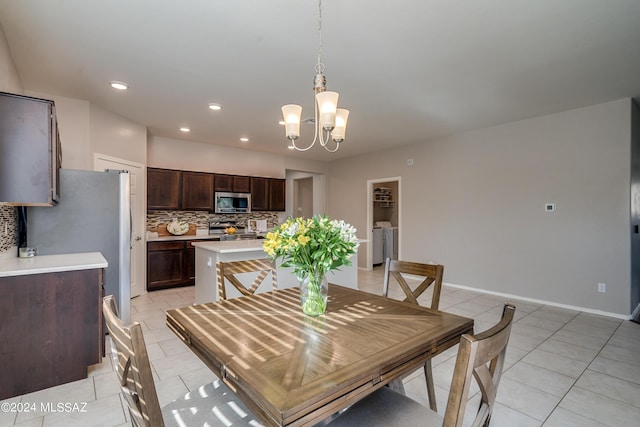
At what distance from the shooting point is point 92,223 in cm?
306

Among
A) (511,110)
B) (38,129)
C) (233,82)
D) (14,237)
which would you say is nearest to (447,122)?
(511,110)

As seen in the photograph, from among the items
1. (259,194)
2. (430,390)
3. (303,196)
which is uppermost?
(303,196)

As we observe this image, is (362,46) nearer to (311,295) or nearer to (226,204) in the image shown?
(311,295)

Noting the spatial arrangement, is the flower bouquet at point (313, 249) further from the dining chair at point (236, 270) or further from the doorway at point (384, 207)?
the doorway at point (384, 207)

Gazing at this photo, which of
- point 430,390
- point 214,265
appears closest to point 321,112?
point 430,390

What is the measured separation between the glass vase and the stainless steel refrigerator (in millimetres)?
2556

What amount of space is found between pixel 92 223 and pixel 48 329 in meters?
1.18

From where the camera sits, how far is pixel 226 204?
595 cm

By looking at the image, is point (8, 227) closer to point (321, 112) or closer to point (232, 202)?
point (321, 112)

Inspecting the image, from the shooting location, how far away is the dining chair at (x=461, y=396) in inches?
31.4

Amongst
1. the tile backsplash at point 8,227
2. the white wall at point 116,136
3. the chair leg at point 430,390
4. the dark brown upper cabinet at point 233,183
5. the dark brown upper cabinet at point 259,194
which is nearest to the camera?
the chair leg at point 430,390

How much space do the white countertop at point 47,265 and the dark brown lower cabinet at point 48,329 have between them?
0.14ft

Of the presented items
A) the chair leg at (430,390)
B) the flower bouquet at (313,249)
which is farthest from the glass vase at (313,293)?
the chair leg at (430,390)

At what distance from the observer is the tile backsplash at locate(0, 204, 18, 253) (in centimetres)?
248
